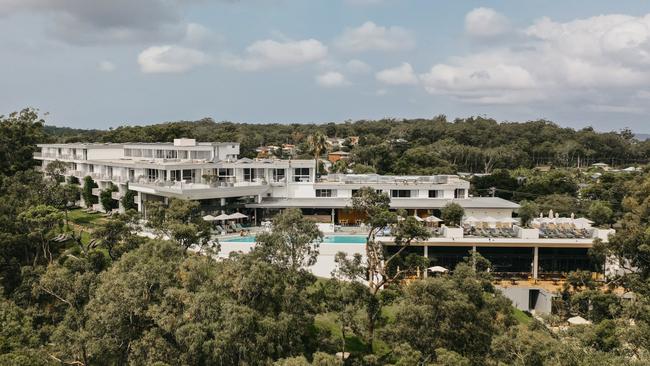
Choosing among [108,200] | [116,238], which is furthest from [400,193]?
[108,200]

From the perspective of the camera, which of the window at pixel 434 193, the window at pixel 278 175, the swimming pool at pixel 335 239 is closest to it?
the swimming pool at pixel 335 239

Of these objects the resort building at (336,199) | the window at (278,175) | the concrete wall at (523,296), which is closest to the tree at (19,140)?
the resort building at (336,199)

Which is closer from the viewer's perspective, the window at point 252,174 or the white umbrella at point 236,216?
the white umbrella at point 236,216

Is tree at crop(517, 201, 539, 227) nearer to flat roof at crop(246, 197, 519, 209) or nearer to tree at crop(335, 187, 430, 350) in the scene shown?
flat roof at crop(246, 197, 519, 209)

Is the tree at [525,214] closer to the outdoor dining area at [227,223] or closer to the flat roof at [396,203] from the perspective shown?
the flat roof at [396,203]

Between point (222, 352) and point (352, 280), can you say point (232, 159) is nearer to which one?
point (352, 280)

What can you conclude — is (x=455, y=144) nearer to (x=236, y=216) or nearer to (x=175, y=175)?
(x=175, y=175)
